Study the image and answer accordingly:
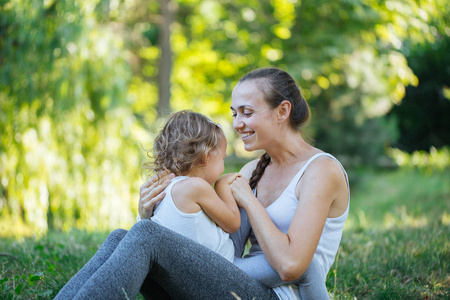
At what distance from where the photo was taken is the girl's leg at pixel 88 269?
1.74 metres

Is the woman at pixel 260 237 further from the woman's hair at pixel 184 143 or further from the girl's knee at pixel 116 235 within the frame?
the woman's hair at pixel 184 143

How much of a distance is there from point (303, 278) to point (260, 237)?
0.88ft

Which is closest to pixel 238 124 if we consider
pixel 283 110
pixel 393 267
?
pixel 283 110

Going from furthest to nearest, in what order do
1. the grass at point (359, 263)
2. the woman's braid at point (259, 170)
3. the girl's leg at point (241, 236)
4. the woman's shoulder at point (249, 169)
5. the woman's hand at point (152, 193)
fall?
the woman's shoulder at point (249, 169) < the woman's braid at point (259, 170) < the grass at point (359, 263) < the girl's leg at point (241, 236) < the woman's hand at point (152, 193)

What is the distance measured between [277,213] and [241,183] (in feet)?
0.76

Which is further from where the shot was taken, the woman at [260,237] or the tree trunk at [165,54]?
the tree trunk at [165,54]

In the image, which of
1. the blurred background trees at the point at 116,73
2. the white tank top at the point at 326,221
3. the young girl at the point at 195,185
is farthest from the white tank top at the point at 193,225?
the blurred background trees at the point at 116,73

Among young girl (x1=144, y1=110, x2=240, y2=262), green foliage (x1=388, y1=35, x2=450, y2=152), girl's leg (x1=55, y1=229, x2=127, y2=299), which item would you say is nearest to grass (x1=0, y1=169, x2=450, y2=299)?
girl's leg (x1=55, y1=229, x2=127, y2=299)

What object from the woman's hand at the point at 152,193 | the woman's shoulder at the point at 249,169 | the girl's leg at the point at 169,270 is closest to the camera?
the girl's leg at the point at 169,270

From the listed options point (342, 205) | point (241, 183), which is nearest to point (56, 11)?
point (241, 183)

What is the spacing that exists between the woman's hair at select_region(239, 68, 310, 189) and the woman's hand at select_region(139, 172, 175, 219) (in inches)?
26.0

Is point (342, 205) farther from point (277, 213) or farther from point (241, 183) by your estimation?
point (241, 183)

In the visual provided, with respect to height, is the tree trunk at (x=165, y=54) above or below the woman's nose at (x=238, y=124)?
below

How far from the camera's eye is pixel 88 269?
6.09 feet
